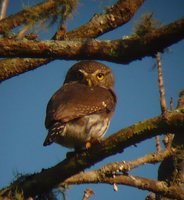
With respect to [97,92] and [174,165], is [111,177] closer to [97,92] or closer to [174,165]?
[174,165]

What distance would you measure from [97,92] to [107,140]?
2394mm

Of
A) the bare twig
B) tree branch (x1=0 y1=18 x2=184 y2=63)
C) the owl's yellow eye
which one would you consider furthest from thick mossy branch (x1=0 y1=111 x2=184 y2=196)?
the owl's yellow eye

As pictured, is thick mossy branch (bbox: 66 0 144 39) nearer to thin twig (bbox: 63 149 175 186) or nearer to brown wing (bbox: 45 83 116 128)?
brown wing (bbox: 45 83 116 128)

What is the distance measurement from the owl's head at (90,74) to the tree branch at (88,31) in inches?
55.2

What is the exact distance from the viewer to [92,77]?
6.51 m

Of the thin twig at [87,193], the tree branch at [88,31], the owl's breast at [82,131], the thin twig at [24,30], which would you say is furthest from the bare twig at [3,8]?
the thin twig at [87,193]

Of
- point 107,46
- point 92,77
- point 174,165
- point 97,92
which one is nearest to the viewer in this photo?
point 107,46

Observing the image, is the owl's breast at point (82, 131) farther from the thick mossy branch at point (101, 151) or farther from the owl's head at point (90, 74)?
the owl's head at point (90, 74)

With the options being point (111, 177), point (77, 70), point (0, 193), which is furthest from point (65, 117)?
point (77, 70)

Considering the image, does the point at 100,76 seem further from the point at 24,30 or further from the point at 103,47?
the point at 103,47

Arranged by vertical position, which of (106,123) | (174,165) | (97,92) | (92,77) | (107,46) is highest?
(92,77)

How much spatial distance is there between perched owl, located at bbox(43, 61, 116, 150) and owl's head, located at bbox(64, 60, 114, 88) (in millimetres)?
430

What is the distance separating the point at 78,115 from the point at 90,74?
1610 millimetres

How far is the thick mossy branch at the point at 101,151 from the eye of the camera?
314 cm
